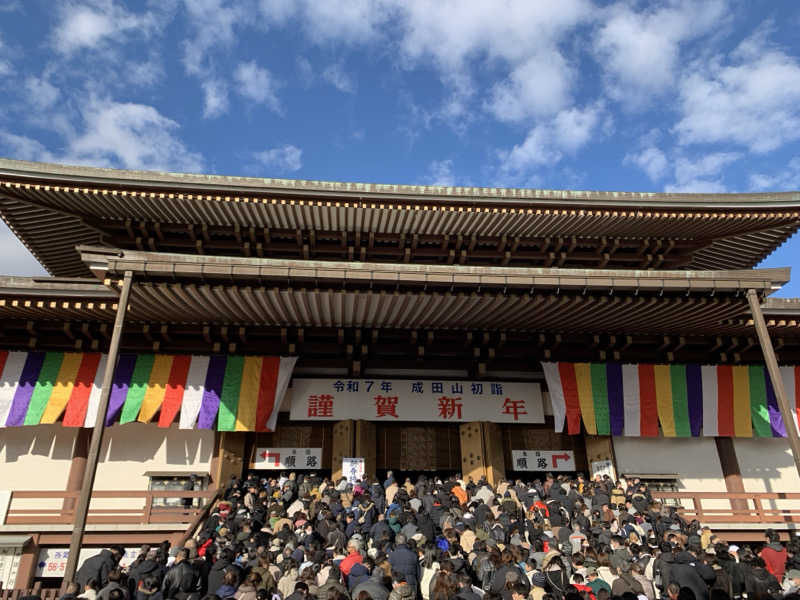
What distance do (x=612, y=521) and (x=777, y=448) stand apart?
→ 716 cm

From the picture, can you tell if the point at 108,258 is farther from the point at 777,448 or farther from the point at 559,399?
the point at 777,448

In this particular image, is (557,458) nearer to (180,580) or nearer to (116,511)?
(180,580)

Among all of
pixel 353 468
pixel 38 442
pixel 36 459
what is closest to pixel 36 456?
pixel 36 459

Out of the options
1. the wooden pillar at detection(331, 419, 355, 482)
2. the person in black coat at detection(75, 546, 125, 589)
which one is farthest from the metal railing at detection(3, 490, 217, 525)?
the person in black coat at detection(75, 546, 125, 589)

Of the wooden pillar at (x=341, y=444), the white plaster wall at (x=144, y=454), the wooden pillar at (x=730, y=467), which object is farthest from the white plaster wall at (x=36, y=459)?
the wooden pillar at (x=730, y=467)

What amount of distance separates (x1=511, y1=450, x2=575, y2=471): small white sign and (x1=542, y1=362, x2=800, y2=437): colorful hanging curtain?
38.1 inches

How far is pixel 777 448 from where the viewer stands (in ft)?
46.6

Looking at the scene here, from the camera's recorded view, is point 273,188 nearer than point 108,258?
No

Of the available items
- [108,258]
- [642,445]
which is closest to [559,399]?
[642,445]

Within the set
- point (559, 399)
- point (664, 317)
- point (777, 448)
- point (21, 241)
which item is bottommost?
point (777, 448)

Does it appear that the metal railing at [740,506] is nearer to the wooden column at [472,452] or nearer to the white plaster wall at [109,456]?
the wooden column at [472,452]

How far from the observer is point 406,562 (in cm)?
707

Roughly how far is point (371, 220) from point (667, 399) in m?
8.94

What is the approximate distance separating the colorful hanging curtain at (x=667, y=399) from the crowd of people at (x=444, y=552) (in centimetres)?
187
